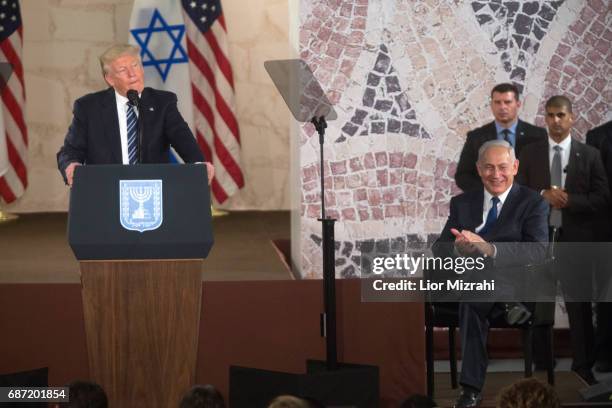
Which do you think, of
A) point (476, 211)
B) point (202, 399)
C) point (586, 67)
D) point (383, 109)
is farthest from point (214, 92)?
point (202, 399)

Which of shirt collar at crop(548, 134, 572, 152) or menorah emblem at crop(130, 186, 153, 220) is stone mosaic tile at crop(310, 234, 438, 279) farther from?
menorah emblem at crop(130, 186, 153, 220)

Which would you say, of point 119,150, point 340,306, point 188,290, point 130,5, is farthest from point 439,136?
point 130,5

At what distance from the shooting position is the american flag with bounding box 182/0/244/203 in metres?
9.41

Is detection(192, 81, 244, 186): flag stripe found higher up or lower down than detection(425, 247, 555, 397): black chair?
higher up

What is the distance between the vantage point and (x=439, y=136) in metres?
6.95

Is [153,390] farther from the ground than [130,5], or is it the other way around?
[130,5]

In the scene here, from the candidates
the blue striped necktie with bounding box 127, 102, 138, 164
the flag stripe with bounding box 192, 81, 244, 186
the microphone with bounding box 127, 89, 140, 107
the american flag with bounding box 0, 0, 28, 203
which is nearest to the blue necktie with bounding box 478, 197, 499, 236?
the blue striped necktie with bounding box 127, 102, 138, 164

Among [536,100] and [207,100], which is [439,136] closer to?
[536,100]

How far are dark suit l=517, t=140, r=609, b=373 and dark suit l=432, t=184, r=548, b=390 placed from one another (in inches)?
32.6

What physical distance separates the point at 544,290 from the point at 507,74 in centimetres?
176

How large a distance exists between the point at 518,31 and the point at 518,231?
1.79 metres

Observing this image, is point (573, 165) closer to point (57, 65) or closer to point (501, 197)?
point (501, 197)

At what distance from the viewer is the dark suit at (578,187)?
6.44 meters

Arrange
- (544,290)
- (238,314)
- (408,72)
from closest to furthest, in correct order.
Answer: (544,290) < (238,314) < (408,72)
